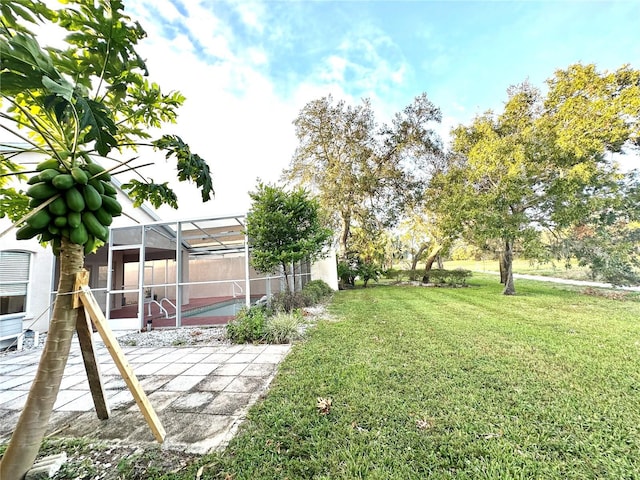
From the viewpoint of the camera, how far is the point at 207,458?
77.1 inches

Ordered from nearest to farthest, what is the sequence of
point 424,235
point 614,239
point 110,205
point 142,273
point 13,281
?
point 110,205 → point 13,281 → point 142,273 → point 614,239 → point 424,235

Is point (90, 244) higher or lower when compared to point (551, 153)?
lower

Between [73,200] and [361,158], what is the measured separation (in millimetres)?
14134

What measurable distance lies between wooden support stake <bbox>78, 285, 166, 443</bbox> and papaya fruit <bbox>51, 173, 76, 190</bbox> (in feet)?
2.05

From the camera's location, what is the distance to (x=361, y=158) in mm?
14523

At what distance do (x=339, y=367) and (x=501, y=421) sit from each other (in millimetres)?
1844

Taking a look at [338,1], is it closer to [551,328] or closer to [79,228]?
[79,228]

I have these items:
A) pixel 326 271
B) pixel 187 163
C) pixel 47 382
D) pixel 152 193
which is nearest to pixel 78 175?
pixel 187 163

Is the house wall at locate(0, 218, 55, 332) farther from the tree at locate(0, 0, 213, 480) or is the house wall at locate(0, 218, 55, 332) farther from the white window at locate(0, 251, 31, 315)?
the tree at locate(0, 0, 213, 480)

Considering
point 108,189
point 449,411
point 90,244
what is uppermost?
point 108,189

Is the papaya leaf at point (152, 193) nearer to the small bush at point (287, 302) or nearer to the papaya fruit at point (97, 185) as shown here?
the papaya fruit at point (97, 185)

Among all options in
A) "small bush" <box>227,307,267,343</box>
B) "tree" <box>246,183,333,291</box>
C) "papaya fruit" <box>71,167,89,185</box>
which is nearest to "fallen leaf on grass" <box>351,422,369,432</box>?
"papaya fruit" <box>71,167,89,185</box>

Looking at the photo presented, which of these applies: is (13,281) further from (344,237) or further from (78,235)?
(344,237)

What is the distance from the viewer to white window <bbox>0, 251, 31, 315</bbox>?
609cm
